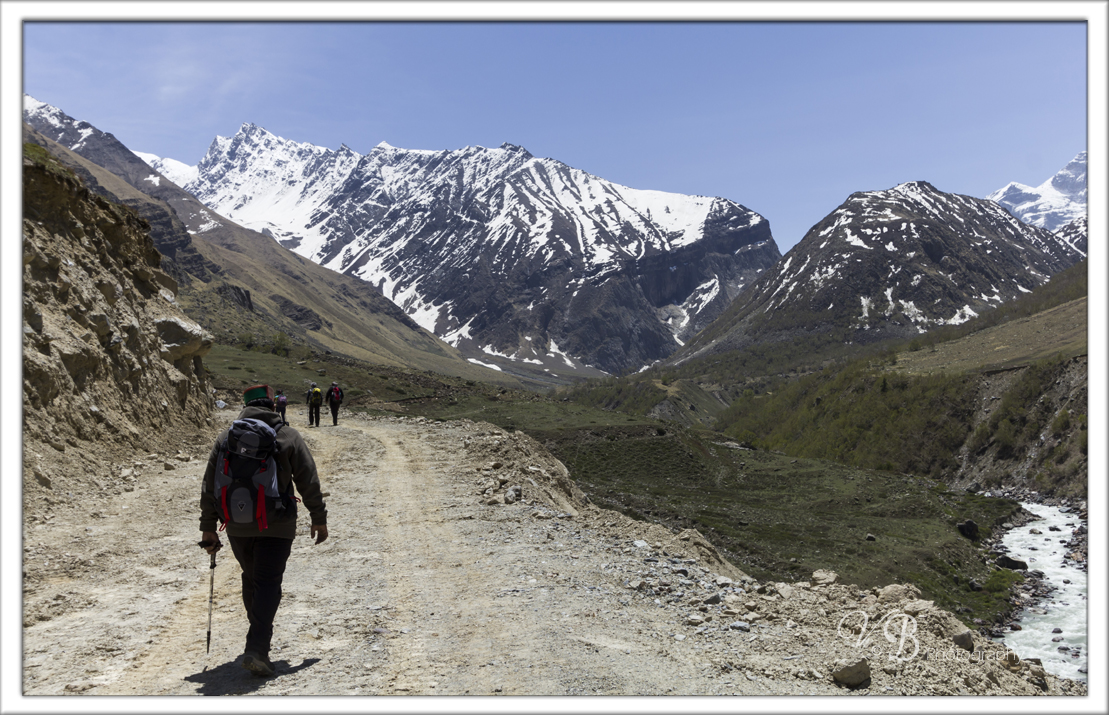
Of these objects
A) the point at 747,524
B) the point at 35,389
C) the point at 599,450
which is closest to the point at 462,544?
the point at 35,389

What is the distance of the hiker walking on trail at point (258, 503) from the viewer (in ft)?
19.6

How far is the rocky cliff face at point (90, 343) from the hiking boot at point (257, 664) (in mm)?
8881

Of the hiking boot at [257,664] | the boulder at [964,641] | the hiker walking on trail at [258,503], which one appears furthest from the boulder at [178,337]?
the boulder at [964,641]

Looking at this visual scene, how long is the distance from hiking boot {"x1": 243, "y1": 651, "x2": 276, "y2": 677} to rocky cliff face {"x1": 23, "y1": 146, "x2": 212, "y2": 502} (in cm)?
888

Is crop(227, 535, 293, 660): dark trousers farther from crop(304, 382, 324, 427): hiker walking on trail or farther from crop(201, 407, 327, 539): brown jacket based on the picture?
crop(304, 382, 324, 427): hiker walking on trail

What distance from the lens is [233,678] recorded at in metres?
5.89

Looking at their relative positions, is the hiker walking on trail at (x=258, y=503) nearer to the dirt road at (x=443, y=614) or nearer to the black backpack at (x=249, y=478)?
the black backpack at (x=249, y=478)

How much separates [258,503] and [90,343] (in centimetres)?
1419

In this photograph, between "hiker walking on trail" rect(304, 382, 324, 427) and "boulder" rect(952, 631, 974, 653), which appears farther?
"hiker walking on trail" rect(304, 382, 324, 427)

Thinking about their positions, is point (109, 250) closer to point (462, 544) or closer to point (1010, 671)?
point (462, 544)

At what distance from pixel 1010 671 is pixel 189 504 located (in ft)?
48.6

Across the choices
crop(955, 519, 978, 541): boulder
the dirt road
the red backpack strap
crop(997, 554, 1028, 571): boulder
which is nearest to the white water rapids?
crop(997, 554, 1028, 571): boulder

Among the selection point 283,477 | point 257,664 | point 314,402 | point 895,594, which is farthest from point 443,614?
point 314,402

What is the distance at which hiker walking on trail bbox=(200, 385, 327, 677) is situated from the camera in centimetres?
599
